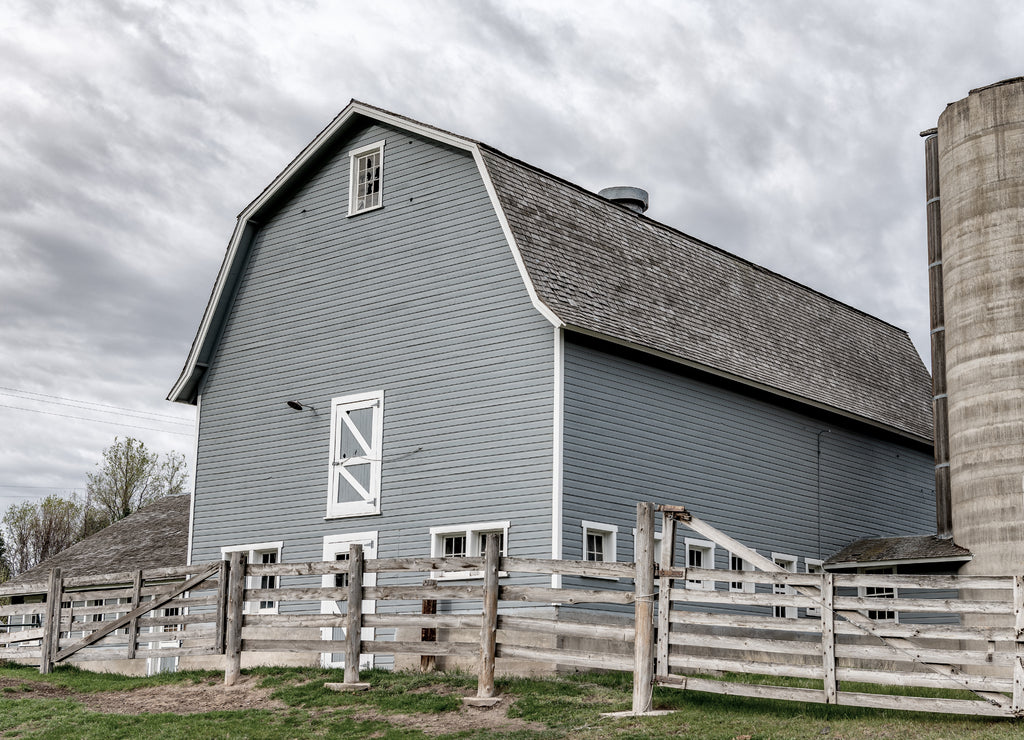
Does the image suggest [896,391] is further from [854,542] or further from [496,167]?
[496,167]

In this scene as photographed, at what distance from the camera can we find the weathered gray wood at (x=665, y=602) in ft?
44.2

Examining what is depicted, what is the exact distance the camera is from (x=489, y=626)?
46.9 ft

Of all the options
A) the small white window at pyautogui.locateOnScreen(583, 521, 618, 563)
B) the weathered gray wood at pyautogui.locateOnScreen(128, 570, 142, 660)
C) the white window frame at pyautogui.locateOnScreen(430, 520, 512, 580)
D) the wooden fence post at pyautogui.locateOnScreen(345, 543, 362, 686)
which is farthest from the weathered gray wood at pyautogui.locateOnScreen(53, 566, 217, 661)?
the small white window at pyautogui.locateOnScreen(583, 521, 618, 563)

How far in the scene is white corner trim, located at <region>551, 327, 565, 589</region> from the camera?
18.1 m

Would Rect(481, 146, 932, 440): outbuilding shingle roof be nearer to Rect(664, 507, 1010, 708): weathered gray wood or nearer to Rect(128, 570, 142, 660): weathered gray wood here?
Rect(664, 507, 1010, 708): weathered gray wood

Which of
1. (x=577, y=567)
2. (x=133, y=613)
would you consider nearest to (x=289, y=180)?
(x=133, y=613)

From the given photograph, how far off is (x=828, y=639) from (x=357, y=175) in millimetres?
13671

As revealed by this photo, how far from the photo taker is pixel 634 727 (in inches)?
489

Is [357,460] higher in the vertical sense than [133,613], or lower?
higher

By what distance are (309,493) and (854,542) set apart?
39.1ft

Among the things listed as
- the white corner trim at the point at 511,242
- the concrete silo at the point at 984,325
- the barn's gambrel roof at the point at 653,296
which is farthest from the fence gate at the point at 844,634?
the concrete silo at the point at 984,325

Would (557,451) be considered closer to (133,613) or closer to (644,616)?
(644,616)

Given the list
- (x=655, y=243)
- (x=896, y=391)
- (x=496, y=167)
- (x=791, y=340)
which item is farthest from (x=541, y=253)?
(x=896, y=391)

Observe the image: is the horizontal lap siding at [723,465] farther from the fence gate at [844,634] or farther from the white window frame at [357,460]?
the fence gate at [844,634]
